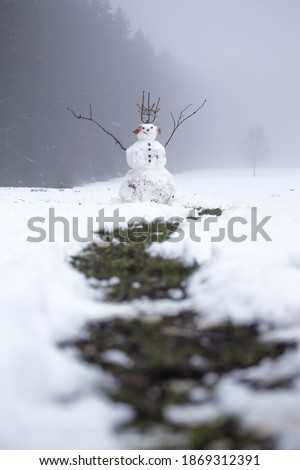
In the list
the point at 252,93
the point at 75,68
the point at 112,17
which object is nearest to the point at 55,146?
the point at 75,68

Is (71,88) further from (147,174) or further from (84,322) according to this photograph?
(84,322)

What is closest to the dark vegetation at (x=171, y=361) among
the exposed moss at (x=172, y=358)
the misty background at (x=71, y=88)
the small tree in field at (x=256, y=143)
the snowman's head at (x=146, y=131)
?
the exposed moss at (x=172, y=358)

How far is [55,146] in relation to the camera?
27.6 m

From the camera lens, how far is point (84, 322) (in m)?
2.02

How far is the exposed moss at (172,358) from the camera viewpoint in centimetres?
133

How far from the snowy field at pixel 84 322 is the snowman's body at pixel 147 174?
184 inches

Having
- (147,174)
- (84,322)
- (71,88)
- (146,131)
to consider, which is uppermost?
(71,88)

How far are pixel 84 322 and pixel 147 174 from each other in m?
6.42

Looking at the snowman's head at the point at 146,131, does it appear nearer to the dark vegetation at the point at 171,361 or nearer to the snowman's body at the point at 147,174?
the snowman's body at the point at 147,174

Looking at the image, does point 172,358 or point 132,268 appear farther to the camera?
point 132,268

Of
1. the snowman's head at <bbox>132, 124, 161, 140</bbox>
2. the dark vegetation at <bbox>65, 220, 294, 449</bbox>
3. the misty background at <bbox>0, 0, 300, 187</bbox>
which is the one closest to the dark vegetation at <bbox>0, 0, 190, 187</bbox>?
the misty background at <bbox>0, 0, 300, 187</bbox>

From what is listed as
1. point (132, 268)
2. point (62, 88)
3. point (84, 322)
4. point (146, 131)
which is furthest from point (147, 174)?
point (62, 88)

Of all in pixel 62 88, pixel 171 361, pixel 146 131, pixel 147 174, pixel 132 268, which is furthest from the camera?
pixel 62 88
